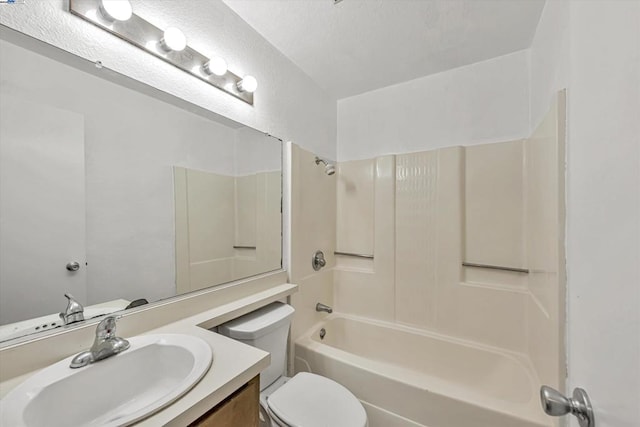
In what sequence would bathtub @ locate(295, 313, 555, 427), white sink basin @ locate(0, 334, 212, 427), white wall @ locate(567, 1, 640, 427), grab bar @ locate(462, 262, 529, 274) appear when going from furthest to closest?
1. grab bar @ locate(462, 262, 529, 274)
2. bathtub @ locate(295, 313, 555, 427)
3. white sink basin @ locate(0, 334, 212, 427)
4. white wall @ locate(567, 1, 640, 427)

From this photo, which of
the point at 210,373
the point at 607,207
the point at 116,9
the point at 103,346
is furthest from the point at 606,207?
the point at 116,9

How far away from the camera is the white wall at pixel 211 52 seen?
0.83 meters

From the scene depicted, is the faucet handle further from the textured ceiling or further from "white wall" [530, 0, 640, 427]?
the textured ceiling

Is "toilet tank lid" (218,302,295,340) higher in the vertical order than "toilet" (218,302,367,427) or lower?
higher

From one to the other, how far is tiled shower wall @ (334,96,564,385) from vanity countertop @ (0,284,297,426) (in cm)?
136

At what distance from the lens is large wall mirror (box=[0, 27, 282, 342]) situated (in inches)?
30.8

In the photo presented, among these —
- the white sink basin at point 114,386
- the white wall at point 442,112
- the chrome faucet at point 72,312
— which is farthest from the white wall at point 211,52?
the white sink basin at point 114,386

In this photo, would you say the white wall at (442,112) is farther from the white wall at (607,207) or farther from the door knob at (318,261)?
the white wall at (607,207)

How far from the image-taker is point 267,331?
128 centimetres

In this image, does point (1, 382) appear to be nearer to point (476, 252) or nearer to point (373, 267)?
point (373, 267)

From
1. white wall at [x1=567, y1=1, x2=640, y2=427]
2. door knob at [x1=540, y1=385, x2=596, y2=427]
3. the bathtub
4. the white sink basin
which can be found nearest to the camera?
white wall at [x1=567, y1=1, x2=640, y2=427]

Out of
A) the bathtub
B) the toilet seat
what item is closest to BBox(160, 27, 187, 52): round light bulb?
the toilet seat

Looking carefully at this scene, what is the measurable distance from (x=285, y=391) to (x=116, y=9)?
5.72ft

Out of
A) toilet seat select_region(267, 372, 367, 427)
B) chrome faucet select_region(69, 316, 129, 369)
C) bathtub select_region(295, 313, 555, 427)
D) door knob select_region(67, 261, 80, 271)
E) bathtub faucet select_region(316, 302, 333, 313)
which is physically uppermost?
door knob select_region(67, 261, 80, 271)
